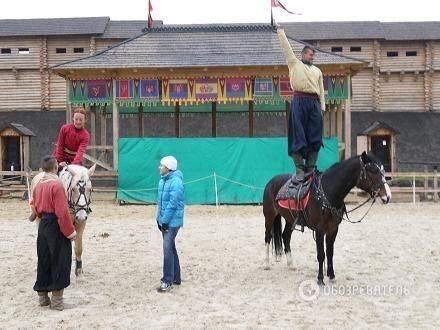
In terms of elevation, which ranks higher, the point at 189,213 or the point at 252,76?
the point at 252,76

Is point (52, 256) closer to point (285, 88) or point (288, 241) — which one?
point (288, 241)

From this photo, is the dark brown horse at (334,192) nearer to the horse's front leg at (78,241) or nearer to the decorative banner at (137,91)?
the horse's front leg at (78,241)

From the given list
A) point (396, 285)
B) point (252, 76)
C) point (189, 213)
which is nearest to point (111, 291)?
point (396, 285)

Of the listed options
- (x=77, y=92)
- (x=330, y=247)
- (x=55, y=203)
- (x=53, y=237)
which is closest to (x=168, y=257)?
(x=53, y=237)

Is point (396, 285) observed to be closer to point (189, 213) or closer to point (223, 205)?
point (189, 213)

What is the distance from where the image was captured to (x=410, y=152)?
Answer: 30484 millimetres

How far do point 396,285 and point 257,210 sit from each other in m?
9.81

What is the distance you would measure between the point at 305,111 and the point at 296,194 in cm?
119

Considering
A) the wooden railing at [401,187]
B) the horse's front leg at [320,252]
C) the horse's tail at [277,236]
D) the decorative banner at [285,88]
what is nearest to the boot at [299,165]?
the horse's front leg at [320,252]

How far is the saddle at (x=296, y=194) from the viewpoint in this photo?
25.2ft

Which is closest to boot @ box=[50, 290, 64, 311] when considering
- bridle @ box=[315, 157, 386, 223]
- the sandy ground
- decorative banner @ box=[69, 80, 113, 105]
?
the sandy ground

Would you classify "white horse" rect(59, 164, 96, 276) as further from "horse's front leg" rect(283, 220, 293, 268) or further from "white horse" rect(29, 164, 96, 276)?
"horse's front leg" rect(283, 220, 293, 268)

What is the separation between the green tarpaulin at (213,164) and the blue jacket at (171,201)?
11161 millimetres

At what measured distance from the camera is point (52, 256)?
253 inches
